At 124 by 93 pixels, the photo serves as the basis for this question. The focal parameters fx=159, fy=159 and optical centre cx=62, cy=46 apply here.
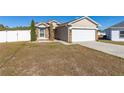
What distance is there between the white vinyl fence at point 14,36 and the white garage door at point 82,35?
1087 cm

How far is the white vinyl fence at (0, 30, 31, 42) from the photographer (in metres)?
28.9

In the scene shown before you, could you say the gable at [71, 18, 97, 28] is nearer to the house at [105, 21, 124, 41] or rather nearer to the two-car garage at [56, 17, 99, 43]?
the two-car garage at [56, 17, 99, 43]

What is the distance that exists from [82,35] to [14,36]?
13290 mm

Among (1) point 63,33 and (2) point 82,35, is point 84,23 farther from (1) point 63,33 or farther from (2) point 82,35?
(1) point 63,33

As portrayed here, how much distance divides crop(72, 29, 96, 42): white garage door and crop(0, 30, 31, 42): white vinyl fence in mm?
10874

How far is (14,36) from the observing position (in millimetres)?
29859

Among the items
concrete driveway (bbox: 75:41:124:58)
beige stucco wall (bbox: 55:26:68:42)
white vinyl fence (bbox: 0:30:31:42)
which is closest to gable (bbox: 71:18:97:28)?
beige stucco wall (bbox: 55:26:68:42)

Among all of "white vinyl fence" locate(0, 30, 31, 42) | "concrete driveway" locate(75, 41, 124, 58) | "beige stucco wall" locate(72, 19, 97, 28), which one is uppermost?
"beige stucco wall" locate(72, 19, 97, 28)

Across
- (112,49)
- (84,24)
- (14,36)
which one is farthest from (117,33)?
(14,36)

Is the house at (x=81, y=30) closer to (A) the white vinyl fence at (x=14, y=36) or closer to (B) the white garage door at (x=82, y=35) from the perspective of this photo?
(B) the white garage door at (x=82, y=35)

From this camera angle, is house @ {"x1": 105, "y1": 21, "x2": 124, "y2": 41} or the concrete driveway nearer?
the concrete driveway

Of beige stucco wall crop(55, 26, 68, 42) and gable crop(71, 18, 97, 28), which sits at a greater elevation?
gable crop(71, 18, 97, 28)
